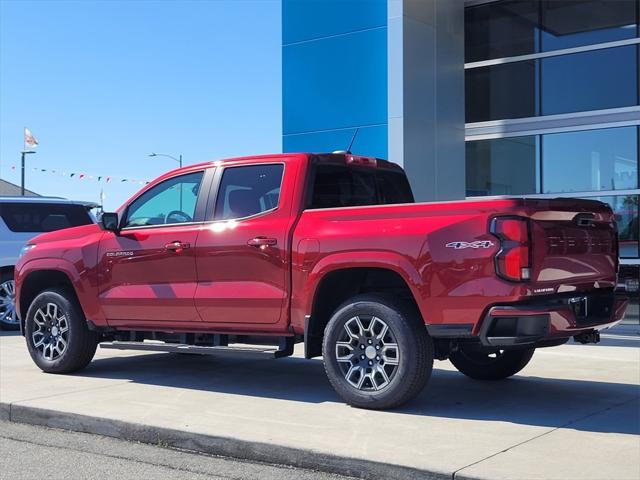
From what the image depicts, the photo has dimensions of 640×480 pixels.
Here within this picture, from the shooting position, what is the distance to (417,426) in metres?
5.66

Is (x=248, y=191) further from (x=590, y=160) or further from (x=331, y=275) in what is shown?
(x=590, y=160)

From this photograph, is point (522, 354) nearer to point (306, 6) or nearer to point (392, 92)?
point (392, 92)

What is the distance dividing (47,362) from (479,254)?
487 centimetres

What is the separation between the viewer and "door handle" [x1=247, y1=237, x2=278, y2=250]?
6.70 metres

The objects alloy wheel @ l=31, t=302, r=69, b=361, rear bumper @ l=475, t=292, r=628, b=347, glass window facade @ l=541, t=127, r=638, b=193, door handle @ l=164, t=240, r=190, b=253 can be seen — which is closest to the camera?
rear bumper @ l=475, t=292, r=628, b=347

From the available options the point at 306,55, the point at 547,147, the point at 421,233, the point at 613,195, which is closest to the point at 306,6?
the point at 306,55

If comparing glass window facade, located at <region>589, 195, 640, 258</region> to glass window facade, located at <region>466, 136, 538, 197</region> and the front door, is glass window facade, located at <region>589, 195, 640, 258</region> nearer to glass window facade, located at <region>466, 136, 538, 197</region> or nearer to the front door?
glass window facade, located at <region>466, 136, 538, 197</region>

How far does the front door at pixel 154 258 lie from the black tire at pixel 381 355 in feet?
5.09

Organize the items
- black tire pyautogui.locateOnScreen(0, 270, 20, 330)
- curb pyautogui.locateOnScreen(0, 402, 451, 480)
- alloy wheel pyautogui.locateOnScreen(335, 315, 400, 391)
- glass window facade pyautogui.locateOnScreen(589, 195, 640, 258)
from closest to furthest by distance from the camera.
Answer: curb pyautogui.locateOnScreen(0, 402, 451, 480)
alloy wheel pyautogui.locateOnScreen(335, 315, 400, 391)
black tire pyautogui.locateOnScreen(0, 270, 20, 330)
glass window facade pyautogui.locateOnScreen(589, 195, 640, 258)

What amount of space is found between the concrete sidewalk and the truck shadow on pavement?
0.05ft

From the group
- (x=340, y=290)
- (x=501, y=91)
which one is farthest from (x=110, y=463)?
(x=501, y=91)

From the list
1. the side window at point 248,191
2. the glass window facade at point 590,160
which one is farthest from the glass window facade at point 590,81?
the side window at point 248,191

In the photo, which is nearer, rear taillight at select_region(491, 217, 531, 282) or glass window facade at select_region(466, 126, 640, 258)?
rear taillight at select_region(491, 217, 531, 282)

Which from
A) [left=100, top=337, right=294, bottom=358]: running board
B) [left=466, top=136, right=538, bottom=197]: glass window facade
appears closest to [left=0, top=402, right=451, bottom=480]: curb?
[left=100, top=337, right=294, bottom=358]: running board
